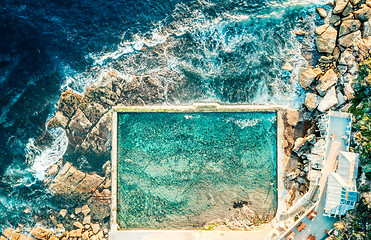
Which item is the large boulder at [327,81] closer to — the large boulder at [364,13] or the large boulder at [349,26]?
the large boulder at [349,26]

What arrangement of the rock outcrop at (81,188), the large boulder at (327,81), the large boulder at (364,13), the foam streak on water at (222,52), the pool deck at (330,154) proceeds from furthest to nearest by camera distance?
the rock outcrop at (81,188)
the foam streak on water at (222,52)
the large boulder at (327,81)
the large boulder at (364,13)
the pool deck at (330,154)

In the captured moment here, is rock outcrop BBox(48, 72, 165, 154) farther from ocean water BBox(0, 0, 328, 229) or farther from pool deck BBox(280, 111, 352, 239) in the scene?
pool deck BBox(280, 111, 352, 239)

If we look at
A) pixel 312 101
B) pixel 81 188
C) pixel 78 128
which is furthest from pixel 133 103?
pixel 312 101

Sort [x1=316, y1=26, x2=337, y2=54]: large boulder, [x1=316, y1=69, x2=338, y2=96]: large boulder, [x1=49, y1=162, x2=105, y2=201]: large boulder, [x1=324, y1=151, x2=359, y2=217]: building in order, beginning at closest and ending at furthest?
[x1=324, y1=151, x2=359, y2=217]: building < [x1=316, y1=69, x2=338, y2=96]: large boulder < [x1=316, y1=26, x2=337, y2=54]: large boulder < [x1=49, y1=162, x2=105, y2=201]: large boulder

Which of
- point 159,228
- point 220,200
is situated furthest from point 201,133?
point 159,228

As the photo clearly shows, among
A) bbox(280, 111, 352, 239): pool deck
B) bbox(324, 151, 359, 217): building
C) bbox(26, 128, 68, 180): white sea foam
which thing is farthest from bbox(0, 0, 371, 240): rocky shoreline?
bbox(324, 151, 359, 217): building

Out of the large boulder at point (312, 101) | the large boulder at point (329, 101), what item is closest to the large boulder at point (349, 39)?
the large boulder at point (329, 101)
